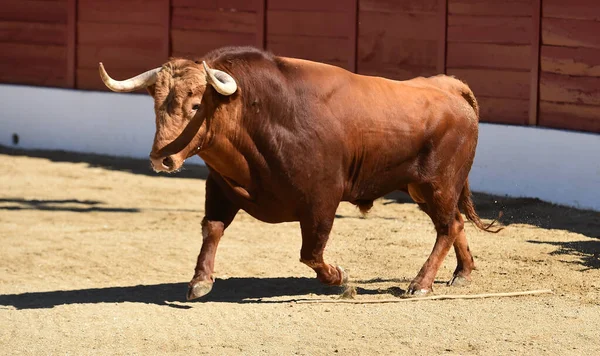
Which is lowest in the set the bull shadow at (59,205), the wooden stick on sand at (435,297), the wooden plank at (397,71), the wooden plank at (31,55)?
the bull shadow at (59,205)

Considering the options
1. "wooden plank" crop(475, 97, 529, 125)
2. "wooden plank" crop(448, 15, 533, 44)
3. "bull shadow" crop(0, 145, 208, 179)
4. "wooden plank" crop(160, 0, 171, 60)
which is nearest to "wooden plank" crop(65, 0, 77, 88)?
"bull shadow" crop(0, 145, 208, 179)

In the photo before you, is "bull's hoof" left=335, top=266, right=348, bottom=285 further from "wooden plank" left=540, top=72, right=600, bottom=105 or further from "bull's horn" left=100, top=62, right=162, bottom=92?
"wooden plank" left=540, top=72, right=600, bottom=105

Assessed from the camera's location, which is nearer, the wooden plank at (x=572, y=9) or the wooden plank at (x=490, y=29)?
the wooden plank at (x=572, y=9)

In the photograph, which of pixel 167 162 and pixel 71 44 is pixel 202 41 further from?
pixel 167 162

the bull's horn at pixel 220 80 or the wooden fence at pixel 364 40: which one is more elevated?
the bull's horn at pixel 220 80

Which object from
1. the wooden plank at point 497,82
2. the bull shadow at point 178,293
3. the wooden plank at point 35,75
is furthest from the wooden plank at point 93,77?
the bull shadow at point 178,293

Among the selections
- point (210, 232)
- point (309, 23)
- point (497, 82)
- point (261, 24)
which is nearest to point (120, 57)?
point (261, 24)

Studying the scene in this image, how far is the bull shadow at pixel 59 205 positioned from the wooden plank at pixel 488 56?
353 cm

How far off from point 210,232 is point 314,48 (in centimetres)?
613

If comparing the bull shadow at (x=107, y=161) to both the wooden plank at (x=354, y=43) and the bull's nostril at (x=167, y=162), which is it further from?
the bull's nostril at (x=167, y=162)

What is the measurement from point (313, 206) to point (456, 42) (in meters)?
5.28

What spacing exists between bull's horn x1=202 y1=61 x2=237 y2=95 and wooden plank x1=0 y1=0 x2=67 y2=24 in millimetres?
8813

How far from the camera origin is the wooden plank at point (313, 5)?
42.1 feet

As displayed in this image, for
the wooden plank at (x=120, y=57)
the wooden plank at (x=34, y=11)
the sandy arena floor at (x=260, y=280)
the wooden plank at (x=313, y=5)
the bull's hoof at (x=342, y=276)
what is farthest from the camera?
the wooden plank at (x=34, y=11)
